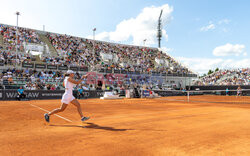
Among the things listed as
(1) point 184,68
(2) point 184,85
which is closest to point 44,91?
(2) point 184,85

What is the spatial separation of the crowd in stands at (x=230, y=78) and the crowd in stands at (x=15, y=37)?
122 feet


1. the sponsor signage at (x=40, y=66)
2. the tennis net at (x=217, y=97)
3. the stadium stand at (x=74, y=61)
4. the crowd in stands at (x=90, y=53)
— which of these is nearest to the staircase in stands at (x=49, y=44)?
the stadium stand at (x=74, y=61)

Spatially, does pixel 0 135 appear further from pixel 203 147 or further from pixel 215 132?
pixel 215 132

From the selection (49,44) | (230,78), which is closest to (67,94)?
(49,44)

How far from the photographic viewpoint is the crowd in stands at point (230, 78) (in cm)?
3881

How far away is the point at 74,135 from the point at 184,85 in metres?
43.5

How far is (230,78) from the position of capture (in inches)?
1628

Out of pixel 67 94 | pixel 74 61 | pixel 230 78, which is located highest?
pixel 74 61

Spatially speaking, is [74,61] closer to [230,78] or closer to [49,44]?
[49,44]

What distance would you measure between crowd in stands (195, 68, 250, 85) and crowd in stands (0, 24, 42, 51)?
3708 cm

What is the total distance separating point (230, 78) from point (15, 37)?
42586mm

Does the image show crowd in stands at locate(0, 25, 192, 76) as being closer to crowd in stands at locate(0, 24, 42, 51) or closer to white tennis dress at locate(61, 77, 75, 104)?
crowd in stands at locate(0, 24, 42, 51)

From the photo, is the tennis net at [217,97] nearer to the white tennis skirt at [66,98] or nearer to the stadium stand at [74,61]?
the stadium stand at [74,61]

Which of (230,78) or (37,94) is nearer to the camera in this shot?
(37,94)
